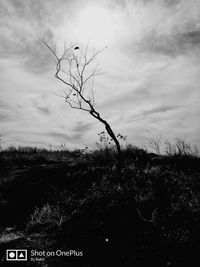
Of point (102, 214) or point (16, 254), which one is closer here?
point (16, 254)

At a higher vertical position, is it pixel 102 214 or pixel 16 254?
pixel 102 214

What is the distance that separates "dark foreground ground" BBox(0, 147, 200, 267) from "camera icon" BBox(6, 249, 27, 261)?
0.10m

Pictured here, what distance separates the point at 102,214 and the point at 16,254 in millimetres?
1820

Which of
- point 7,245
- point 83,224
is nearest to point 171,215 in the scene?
point 83,224

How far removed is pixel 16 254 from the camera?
4.94 meters

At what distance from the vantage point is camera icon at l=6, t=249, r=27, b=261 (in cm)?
484

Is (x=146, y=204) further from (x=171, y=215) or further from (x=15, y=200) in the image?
(x=15, y=200)

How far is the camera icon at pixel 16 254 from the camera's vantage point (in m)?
4.84

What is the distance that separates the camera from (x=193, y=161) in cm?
1022

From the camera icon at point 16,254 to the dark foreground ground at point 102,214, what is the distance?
0.32ft

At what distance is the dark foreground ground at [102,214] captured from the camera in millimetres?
4754

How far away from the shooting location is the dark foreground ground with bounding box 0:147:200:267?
15.6ft

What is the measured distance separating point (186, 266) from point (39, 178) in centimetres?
544

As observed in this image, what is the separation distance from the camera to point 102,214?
5.96 metres
